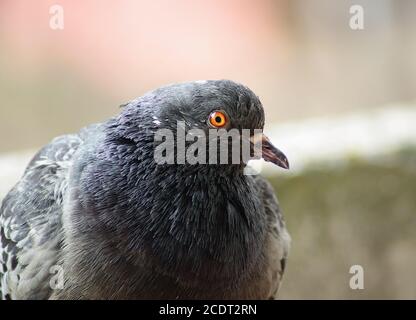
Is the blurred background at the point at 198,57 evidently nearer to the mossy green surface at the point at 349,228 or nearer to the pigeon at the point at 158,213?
the mossy green surface at the point at 349,228

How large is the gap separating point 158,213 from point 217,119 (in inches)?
22.7

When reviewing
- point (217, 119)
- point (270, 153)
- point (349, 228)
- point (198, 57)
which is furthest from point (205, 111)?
point (198, 57)

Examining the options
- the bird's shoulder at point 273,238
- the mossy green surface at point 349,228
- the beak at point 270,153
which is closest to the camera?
the beak at point 270,153

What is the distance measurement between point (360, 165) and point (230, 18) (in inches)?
158

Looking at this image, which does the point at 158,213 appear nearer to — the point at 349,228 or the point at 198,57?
the point at 349,228

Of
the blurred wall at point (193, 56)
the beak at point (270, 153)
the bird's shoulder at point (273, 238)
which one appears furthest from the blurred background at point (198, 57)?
the beak at point (270, 153)

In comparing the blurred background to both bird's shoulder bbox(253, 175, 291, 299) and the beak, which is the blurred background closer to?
bird's shoulder bbox(253, 175, 291, 299)

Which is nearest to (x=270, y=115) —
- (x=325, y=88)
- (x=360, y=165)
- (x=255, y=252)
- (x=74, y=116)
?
(x=325, y=88)

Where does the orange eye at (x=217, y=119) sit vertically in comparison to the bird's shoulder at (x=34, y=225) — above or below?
above

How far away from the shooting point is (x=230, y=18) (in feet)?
30.6

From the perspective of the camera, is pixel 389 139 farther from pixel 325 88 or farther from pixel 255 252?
pixel 325 88

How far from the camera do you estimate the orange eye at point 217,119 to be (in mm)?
3500

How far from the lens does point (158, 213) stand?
140 inches

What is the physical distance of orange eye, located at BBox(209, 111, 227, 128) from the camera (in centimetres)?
350
